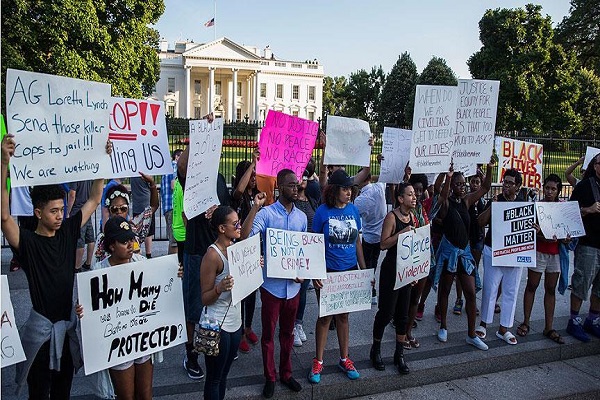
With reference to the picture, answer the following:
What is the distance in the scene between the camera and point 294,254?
4512 mm

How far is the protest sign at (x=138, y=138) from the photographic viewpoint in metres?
4.32

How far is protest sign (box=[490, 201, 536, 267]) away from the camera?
5797 mm

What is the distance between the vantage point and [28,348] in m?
3.33

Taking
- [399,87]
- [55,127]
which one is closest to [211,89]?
[399,87]

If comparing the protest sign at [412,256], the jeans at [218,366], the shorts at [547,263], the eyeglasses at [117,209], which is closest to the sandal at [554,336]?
the shorts at [547,263]

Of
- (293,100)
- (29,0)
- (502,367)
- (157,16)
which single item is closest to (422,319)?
(502,367)

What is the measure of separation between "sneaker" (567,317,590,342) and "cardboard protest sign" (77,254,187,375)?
16.0 ft

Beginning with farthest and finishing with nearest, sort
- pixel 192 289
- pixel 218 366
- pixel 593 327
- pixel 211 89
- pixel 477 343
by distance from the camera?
pixel 211 89 < pixel 593 327 < pixel 477 343 < pixel 192 289 < pixel 218 366

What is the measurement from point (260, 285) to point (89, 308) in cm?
145

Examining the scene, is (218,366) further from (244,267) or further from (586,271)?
(586,271)

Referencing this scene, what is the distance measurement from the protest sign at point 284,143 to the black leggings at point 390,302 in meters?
1.39

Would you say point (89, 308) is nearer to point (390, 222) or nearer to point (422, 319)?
point (390, 222)

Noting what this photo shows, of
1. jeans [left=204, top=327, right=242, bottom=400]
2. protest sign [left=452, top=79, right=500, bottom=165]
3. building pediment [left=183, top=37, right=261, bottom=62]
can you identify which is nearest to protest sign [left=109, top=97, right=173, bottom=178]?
jeans [left=204, top=327, right=242, bottom=400]

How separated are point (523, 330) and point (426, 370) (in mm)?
1741
